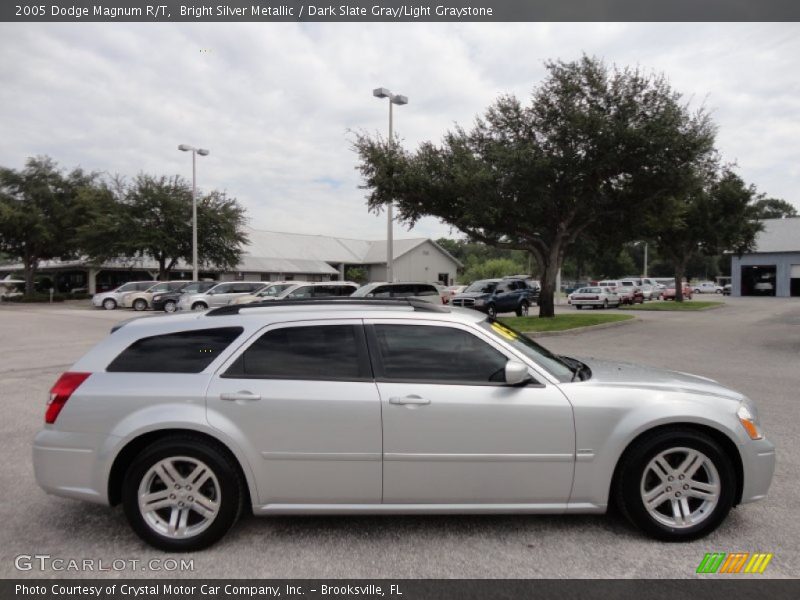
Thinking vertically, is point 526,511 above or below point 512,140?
below

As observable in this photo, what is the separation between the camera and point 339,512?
3682mm

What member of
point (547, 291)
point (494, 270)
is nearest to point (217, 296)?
point (547, 291)

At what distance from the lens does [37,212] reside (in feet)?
138

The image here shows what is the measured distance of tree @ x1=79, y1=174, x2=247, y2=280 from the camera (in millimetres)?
40125

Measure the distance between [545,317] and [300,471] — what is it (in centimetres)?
1976

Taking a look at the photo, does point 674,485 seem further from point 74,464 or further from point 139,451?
point 74,464

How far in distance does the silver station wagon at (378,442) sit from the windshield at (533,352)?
0.18 m

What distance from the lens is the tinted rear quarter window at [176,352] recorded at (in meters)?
3.84

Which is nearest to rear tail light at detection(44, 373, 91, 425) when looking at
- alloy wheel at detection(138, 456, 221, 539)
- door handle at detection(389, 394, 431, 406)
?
alloy wheel at detection(138, 456, 221, 539)

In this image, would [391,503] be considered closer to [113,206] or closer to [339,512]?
[339,512]

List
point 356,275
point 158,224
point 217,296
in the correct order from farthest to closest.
A: 1. point 356,275
2. point 158,224
3. point 217,296

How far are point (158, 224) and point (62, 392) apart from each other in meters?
41.4

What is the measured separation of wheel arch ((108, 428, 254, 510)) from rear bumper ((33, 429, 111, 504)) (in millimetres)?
58

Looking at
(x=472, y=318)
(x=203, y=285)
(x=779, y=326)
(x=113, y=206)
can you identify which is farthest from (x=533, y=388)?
(x=113, y=206)
